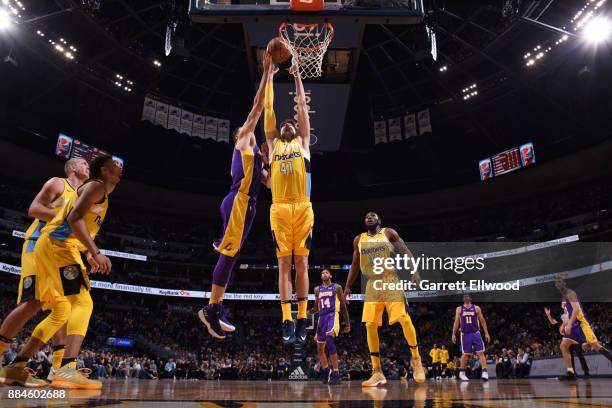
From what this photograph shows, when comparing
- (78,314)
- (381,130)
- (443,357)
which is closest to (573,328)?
(78,314)

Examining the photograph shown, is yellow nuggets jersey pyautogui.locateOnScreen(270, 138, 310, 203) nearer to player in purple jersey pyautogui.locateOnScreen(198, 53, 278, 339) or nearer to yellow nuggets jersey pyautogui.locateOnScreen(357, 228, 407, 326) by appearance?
player in purple jersey pyautogui.locateOnScreen(198, 53, 278, 339)

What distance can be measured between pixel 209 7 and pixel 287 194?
3263 millimetres

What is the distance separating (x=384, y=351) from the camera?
86.4 ft

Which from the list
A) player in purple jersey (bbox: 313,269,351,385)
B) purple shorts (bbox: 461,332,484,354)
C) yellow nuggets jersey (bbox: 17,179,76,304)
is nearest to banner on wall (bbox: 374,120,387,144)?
purple shorts (bbox: 461,332,484,354)

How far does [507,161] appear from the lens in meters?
25.9

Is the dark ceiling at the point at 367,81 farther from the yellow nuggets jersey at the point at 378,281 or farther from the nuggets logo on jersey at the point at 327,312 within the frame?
the yellow nuggets jersey at the point at 378,281

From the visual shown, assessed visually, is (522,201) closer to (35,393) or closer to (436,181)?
(436,181)

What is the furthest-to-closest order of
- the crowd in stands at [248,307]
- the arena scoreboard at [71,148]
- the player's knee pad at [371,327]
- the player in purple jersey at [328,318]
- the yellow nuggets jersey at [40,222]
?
the arena scoreboard at [71,148] → the crowd in stands at [248,307] → the player in purple jersey at [328,318] → the player's knee pad at [371,327] → the yellow nuggets jersey at [40,222]

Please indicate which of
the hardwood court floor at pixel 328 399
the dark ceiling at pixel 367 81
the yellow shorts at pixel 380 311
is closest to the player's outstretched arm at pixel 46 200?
the hardwood court floor at pixel 328 399

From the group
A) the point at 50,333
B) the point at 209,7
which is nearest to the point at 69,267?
the point at 50,333

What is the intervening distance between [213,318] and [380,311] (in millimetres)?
2956

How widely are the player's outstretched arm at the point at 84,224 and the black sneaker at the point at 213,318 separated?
1.21m

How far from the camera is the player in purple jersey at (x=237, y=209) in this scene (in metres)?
4.96

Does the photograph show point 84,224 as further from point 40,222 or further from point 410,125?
point 410,125
